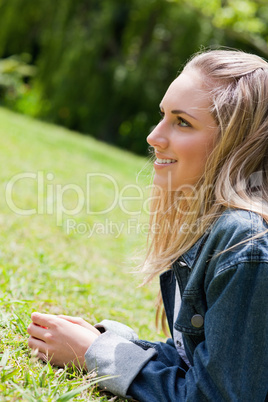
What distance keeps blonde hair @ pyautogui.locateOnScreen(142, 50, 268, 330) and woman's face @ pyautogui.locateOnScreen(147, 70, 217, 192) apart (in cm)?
3

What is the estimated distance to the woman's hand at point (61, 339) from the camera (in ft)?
5.17

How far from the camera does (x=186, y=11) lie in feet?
43.1

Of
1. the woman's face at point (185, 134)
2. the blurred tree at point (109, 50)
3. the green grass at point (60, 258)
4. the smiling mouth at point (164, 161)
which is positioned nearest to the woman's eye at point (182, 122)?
the woman's face at point (185, 134)

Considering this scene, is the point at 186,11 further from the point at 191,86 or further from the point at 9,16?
the point at 191,86

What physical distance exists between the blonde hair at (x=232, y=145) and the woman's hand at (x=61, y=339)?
36cm

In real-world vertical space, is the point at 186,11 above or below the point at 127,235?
above

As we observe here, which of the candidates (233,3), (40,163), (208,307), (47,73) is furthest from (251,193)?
(47,73)

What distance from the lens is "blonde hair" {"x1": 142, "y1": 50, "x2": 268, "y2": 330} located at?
1.53 meters

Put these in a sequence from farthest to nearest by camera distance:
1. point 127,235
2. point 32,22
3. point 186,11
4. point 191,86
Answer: point 32,22 → point 186,11 → point 127,235 → point 191,86

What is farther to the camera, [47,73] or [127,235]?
[47,73]

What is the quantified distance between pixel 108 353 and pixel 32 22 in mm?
15387

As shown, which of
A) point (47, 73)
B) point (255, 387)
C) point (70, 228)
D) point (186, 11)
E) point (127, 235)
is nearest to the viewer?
point (255, 387)

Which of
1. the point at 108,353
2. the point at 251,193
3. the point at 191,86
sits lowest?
the point at 108,353

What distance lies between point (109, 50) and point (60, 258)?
494 inches
